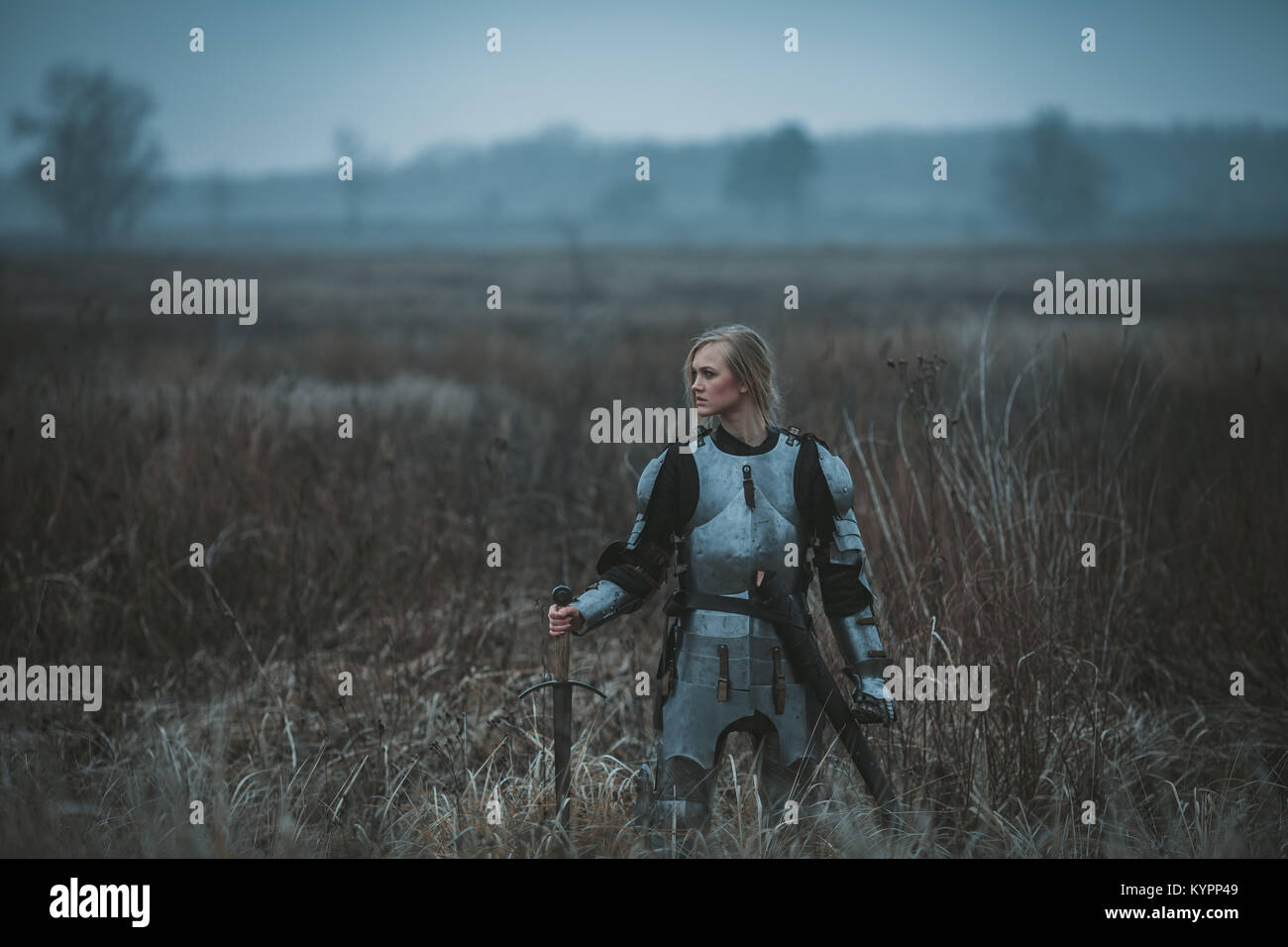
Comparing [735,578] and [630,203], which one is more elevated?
[630,203]

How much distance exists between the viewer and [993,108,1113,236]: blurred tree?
77938mm

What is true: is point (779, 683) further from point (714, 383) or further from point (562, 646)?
point (714, 383)

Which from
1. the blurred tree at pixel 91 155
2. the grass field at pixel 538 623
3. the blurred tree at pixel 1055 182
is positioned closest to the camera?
the grass field at pixel 538 623


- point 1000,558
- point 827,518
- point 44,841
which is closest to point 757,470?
point 827,518

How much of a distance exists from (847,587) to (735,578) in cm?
32

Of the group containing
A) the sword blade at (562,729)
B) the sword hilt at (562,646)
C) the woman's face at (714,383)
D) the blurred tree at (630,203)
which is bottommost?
the sword blade at (562,729)

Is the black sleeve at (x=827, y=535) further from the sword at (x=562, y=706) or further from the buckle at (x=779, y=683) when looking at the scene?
the sword at (x=562, y=706)

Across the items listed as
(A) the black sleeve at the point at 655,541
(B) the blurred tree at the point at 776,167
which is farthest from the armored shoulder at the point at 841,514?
(B) the blurred tree at the point at 776,167

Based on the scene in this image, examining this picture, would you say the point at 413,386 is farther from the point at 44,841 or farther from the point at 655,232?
the point at 655,232

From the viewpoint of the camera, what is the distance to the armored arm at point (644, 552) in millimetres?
2863

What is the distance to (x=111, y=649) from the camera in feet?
16.3

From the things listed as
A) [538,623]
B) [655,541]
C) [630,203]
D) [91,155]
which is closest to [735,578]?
[655,541]

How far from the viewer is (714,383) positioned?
9.42 feet
